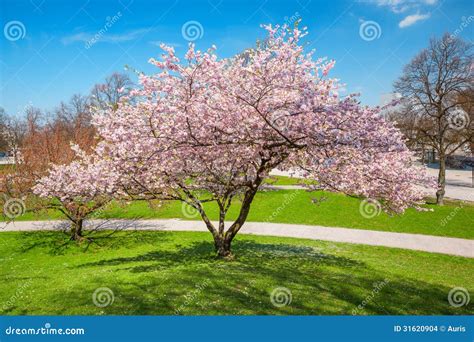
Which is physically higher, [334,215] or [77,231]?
[334,215]

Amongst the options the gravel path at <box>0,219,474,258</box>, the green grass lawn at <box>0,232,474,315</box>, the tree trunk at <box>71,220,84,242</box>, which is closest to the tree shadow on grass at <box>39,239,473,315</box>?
the green grass lawn at <box>0,232,474,315</box>

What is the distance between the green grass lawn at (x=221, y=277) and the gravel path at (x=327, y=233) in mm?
1104

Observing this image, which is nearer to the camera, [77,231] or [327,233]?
[77,231]

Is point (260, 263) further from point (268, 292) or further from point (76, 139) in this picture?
point (76, 139)

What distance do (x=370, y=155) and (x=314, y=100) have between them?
2547mm

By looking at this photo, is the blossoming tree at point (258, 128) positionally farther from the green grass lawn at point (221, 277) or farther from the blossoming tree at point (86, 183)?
the green grass lawn at point (221, 277)

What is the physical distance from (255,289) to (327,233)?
11200 millimetres

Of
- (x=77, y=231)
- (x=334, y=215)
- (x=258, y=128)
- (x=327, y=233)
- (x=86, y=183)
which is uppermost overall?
(x=258, y=128)

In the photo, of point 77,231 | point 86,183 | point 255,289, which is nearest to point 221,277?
point 255,289

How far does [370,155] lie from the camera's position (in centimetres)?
923

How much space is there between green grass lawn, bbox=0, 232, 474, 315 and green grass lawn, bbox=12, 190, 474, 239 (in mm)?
3449

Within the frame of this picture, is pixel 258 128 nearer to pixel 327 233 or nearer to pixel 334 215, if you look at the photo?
pixel 327 233

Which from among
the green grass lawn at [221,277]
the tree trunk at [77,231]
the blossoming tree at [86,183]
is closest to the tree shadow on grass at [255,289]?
the green grass lawn at [221,277]

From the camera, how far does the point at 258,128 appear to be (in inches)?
346
